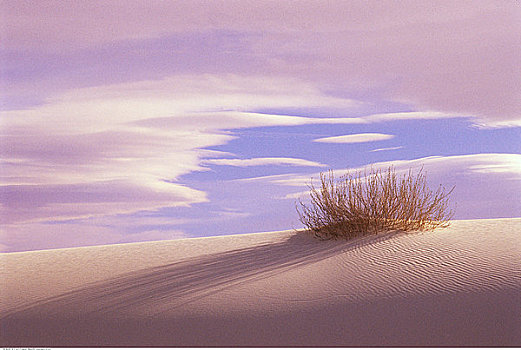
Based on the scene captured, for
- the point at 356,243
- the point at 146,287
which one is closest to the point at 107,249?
the point at 146,287

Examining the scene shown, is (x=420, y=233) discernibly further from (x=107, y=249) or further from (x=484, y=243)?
(x=107, y=249)

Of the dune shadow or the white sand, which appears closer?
the white sand

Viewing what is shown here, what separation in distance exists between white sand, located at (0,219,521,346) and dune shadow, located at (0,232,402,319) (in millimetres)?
18

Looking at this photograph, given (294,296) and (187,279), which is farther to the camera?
(187,279)

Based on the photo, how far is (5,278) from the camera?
9.53 metres

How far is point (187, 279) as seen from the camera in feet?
26.0

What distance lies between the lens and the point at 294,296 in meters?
6.70

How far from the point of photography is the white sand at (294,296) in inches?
230

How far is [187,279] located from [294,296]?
1.92 m

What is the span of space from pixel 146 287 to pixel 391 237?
3.86 meters

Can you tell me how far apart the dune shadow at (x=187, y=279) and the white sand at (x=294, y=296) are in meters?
0.02

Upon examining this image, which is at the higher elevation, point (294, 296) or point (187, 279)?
point (187, 279)

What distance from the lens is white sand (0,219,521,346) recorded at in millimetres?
5844

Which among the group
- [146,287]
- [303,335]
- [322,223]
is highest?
[322,223]
